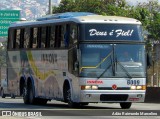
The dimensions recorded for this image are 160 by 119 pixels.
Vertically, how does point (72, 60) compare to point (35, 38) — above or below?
below

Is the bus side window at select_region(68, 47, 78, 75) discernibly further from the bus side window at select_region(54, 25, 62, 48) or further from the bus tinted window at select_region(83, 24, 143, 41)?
the bus side window at select_region(54, 25, 62, 48)

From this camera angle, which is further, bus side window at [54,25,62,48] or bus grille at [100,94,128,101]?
bus side window at [54,25,62,48]

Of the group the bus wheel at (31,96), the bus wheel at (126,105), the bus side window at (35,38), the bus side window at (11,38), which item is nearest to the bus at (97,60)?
the bus wheel at (126,105)

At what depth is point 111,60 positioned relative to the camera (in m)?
28.9

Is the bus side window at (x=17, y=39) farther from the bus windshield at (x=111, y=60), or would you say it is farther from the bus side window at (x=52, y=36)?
the bus windshield at (x=111, y=60)

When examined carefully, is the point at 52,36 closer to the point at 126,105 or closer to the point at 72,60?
the point at 72,60

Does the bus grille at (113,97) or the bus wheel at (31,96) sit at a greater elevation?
the bus grille at (113,97)

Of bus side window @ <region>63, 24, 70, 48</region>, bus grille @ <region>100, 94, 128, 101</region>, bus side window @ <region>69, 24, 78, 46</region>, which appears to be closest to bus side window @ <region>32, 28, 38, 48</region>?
bus side window @ <region>63, 24, 70, 48</region>

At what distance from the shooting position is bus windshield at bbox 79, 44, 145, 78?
28625mm

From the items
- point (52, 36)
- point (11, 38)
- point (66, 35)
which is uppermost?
point (66, 35)

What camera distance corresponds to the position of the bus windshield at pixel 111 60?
93.9 feet

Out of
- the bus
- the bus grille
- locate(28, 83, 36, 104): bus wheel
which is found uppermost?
the bus

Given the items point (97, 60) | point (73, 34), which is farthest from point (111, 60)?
point (73, 34)

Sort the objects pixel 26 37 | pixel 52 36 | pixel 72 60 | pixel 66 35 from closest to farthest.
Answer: pixel 72 60 < pixel 66 35 < pixel 52 36 < pixel 26 37
